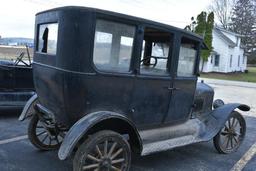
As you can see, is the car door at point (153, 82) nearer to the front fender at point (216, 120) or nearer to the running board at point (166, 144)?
the running board at point (166, 144)

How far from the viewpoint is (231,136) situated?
219 inches

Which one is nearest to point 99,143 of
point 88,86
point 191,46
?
point 88,86

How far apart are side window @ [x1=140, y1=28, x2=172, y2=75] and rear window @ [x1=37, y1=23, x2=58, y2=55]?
48.1 inches

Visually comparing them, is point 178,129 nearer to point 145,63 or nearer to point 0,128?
point 145,63

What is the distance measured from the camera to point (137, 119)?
14.0 ft

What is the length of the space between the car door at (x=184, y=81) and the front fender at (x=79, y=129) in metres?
1.25

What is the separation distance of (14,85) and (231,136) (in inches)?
183

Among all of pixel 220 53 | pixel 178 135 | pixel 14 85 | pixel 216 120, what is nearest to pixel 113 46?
pixel 178 135

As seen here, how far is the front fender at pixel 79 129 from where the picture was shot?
135 inches

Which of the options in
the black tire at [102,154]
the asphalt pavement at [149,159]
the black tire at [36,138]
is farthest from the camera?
the black tire at [36,138]

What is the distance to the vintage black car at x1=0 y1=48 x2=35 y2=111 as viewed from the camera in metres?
7.09

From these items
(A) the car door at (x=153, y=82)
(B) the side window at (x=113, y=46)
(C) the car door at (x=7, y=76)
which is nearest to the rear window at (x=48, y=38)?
(B) the side window at (x=113, y=46)

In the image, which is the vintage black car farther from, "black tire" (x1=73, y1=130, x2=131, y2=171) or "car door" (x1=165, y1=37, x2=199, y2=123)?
"black tire" (x1=73, y1=130, x2=131, y2=171)

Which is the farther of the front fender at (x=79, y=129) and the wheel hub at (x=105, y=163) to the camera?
the wheel hub at (x=105, y=163)
